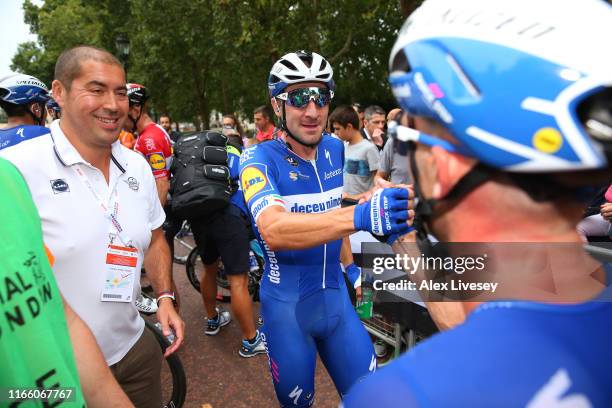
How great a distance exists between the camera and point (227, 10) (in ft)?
57.3

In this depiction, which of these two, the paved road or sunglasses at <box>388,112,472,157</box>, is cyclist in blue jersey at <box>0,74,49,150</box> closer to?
the paved road

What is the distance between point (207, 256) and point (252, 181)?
2.46 metres

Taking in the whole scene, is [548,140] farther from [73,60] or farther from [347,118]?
[347,118]

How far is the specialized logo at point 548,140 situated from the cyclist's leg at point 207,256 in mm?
3795

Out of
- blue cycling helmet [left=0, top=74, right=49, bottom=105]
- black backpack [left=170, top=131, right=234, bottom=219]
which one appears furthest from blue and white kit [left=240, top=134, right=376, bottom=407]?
blue cycling helmet [left=0, top=74, right=49, bottom=105]

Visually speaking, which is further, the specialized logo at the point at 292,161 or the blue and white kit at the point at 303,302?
the specialized logo at the point at 292,161

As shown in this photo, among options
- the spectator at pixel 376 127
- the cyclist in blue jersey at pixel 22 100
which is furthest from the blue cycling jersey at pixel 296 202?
the spectator at pixel 376 127

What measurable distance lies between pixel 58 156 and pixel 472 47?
2.09m

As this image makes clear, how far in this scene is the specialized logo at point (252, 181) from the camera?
237 cm

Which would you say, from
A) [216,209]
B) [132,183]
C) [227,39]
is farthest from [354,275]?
[227,39]

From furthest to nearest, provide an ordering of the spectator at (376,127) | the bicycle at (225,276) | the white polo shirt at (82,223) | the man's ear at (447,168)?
the spectator at (376,127)
the bicycle at (225,276)
the white polo shirt at (82,223)
the man's ear at (447,168)

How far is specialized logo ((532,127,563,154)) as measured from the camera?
2.92ft

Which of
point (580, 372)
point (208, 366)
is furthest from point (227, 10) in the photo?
point (580, 372)

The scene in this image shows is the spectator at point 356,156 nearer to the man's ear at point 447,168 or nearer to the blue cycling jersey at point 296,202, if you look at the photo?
the blue cycling jersey at point 296,202
